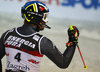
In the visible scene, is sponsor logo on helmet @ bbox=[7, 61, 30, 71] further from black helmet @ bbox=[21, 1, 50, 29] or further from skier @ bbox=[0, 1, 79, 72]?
black helmet @ bbox=[21, 1, 50, 29]

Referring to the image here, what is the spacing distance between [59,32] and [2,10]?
2.33 metres

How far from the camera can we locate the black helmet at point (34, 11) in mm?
2582

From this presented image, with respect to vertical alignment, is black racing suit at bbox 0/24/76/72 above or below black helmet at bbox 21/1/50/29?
below

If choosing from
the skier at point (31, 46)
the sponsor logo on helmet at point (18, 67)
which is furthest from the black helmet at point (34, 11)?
the sponsor logo on helmet at point (18, 67)

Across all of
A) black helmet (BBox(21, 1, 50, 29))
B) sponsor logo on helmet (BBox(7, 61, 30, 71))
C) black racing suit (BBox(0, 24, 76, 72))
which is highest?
black helmet (BBox(21, 1, 50, 29))

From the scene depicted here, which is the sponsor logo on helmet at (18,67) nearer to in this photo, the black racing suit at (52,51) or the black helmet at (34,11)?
the black racing suit at (52,51)

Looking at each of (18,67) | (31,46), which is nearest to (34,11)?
(31,46)

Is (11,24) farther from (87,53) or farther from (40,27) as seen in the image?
(40,27)

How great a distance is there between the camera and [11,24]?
8773mm

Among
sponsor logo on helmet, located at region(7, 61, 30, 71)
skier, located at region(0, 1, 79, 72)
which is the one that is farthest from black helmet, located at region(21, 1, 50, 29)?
sponsor logo on helmet, located at region(7, 61, 30, 71)

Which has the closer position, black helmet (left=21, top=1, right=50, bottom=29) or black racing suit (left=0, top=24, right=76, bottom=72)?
black racing suit (left=0, top=24, right=76, bottom=72)

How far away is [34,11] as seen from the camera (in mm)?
2592

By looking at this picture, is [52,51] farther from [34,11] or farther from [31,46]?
[34,11]

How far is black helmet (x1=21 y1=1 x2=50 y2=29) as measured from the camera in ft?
8.47
